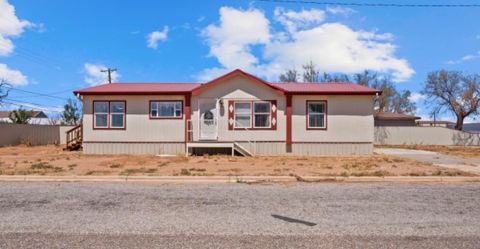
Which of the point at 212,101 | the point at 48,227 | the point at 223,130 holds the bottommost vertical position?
the point at 48,227

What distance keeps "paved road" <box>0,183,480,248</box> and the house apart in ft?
32.3

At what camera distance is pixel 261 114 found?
19.1 m

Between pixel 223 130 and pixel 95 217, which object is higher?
pixel 223 130

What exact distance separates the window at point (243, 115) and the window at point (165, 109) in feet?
9.80

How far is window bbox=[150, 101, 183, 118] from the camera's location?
63.3 ft

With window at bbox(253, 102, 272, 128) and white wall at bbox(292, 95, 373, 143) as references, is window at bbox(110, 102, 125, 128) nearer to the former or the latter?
window at bbox(253, 102, 272, 128)

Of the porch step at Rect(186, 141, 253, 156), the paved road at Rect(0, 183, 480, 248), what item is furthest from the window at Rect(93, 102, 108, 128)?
the paved road at Rect(0, 183, 480, 248)

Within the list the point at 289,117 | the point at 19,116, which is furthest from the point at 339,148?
the point at 19,116

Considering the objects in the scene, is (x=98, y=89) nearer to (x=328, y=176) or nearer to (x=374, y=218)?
(x=328, y=176)

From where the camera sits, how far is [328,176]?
1070 centimetres

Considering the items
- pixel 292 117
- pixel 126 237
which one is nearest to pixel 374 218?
pixel 126 237

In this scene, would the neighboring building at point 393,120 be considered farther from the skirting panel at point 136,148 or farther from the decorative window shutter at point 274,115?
the skirting panel at point 136,148

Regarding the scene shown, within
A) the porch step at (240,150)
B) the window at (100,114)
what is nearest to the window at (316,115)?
the porch step at (240,150)

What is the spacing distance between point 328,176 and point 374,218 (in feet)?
15.3
